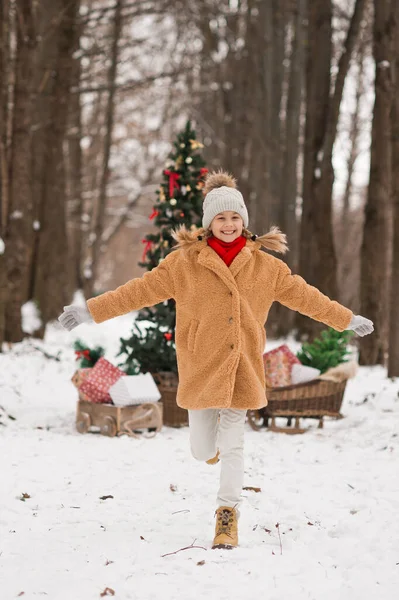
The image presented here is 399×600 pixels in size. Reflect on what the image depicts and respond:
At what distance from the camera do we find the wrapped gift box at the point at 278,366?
297 inches

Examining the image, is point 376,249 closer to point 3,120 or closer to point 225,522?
point 3,120

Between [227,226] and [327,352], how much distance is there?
3.71 m

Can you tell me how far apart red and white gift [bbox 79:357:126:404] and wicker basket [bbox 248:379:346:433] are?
1493 mm

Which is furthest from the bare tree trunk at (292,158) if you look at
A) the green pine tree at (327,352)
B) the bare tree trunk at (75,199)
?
the green pine tree at (327,352)

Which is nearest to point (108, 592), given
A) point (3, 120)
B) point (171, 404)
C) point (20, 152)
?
point (171, 404)

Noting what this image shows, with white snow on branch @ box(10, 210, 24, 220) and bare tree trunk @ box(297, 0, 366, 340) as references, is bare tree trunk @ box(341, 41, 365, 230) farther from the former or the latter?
white snow on branch @ box(10, 210, 24, 220)

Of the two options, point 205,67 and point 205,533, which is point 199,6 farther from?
point 205,533

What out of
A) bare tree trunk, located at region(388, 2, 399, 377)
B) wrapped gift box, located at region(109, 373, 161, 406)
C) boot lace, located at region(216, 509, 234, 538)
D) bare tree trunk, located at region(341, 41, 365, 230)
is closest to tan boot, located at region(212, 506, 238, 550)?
boot lace, located at region(216, 509, 234, 538)

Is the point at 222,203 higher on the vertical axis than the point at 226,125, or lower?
lower

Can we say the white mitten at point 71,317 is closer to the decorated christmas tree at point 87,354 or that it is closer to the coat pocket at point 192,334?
the coat pocket at point 192,334

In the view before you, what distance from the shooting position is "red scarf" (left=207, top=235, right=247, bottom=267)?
4.43 m

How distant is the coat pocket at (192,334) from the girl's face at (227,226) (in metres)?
0.55

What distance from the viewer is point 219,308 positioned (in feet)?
14.2

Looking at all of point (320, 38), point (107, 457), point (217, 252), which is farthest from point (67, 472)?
point (320, 38)
